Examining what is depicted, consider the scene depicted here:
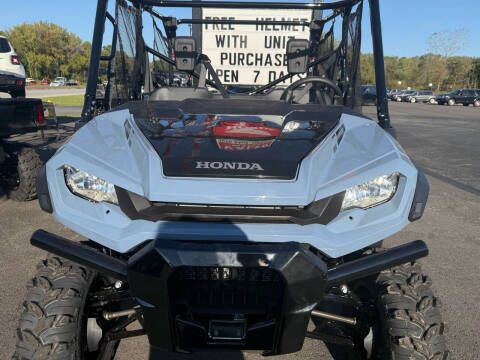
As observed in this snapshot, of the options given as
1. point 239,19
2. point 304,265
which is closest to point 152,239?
point 304,265

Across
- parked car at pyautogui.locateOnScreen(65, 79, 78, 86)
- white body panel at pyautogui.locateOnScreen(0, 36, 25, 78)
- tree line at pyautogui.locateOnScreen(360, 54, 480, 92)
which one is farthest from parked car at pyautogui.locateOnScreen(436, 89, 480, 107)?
parked car at pyautogui.locateOnScreen(65, 79, 78, 86)

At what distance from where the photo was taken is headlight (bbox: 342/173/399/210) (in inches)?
76.7

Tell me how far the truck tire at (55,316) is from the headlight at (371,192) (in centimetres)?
115

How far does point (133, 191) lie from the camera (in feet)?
6.20

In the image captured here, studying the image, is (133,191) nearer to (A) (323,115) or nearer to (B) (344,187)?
(B) (344,187)

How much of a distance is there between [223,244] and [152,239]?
0.89ft

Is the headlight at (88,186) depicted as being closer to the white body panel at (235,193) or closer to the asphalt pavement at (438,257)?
the white body panel at (235,193)

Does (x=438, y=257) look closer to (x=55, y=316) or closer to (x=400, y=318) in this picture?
(x=400, y=318)

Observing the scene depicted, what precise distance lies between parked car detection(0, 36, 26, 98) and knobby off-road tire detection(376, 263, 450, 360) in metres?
12.8

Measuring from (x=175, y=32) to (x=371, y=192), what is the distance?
3.36 meters

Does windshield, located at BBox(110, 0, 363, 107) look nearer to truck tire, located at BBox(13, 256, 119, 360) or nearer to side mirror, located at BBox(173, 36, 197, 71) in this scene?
side mirror, located at BBox(173, 36, 197, 71)

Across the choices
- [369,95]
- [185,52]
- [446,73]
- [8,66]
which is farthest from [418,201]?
[446,73]

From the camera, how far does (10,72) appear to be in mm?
14008

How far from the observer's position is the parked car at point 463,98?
134ft
